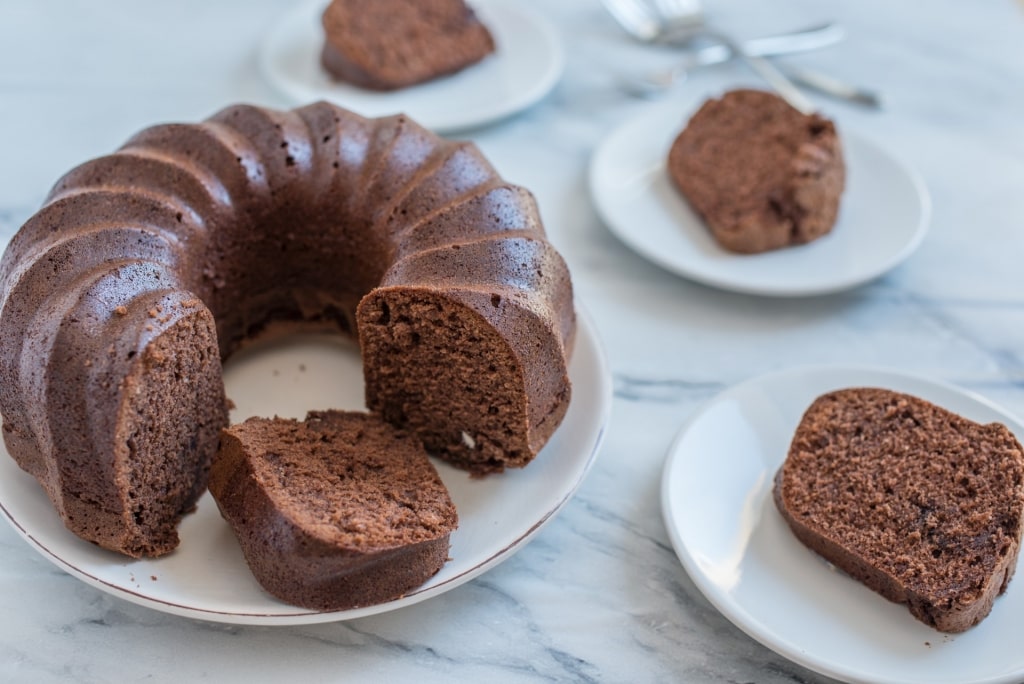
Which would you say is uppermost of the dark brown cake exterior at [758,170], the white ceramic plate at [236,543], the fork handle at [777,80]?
the white ceramic plate at [236,543]

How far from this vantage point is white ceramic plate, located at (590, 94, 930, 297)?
3.81 meters

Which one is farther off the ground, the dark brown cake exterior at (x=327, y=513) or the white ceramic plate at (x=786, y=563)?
the dark brown cake exterior at (x=327, y=513)

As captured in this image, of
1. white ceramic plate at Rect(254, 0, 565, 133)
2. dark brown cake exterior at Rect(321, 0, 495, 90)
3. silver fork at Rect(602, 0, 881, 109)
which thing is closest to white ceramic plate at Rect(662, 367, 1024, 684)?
white ceramic plate at Rect(254, 0, 565, 133)

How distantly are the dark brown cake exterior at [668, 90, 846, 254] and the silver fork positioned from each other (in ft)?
2.08

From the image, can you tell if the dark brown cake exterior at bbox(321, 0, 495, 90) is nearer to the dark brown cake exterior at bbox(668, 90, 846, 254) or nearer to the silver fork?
the silver fork

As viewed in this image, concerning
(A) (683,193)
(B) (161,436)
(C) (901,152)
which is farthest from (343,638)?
(C) (901,152)

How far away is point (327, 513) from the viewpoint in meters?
2.61

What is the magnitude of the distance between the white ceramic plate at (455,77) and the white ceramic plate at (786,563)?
1.88 metres

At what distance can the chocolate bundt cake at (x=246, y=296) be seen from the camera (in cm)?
261

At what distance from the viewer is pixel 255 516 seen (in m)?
2.59

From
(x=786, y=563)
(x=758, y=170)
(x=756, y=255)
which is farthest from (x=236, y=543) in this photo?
(x=758, y=170)

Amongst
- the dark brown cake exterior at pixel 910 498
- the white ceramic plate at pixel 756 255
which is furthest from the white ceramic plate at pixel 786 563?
the white ceramic plate at pixel 756 255

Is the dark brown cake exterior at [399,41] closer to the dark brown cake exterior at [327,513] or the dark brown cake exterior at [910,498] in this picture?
the dark brown cake exterior at [327,513]

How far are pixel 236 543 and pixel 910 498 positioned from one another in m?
1.72
